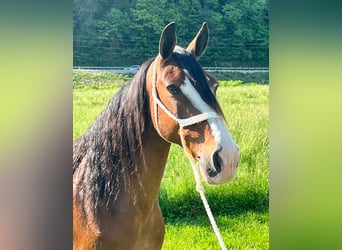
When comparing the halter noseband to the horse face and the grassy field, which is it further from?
the grassy field

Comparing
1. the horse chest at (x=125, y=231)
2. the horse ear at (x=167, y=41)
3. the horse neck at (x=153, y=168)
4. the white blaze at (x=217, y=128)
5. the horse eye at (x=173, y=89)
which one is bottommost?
the horse chest at (x=125, y=231)

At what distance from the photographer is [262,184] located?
8.56ft

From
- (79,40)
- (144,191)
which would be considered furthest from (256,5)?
(144,191)

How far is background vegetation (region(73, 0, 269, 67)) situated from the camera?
2420mm

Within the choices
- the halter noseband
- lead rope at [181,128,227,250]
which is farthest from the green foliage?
lead rope at [181,128,227,250]

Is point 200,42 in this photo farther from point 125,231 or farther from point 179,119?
point 125,231

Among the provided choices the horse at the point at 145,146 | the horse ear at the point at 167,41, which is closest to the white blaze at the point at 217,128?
the horse at the point at 145,146

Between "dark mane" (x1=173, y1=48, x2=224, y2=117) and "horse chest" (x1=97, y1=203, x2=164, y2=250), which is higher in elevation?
"dark mane" (x1=173, y1=48, x2=224, y2=117)

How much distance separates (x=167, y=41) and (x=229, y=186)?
81 centimetres

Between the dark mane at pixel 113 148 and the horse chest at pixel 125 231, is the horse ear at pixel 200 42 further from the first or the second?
the horse chest at pixel 125 231

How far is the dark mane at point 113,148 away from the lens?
2.29 meters

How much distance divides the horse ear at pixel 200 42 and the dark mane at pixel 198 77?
0.33 ft

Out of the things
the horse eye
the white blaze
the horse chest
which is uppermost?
the horse eye
